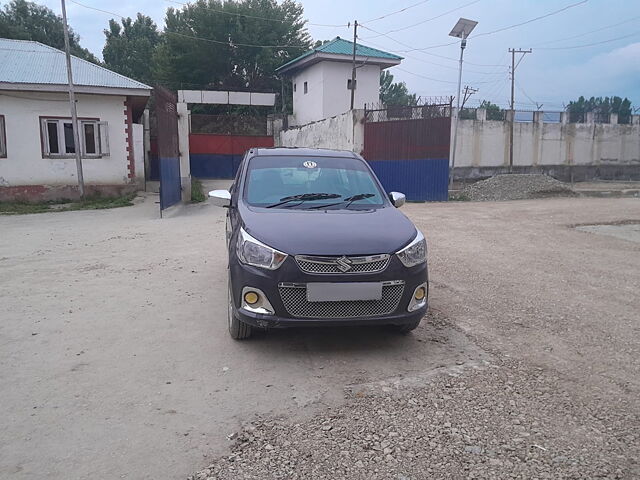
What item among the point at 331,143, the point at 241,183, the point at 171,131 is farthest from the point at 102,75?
the point at 241,183

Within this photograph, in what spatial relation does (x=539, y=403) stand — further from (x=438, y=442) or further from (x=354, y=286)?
(x=354, y=286)

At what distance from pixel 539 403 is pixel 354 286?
1451 millimetres

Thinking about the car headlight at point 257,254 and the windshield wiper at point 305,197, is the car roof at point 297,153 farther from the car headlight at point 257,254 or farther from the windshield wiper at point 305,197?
the car headlight at point 257,254

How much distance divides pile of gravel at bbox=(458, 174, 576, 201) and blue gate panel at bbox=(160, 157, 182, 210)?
1071 cm

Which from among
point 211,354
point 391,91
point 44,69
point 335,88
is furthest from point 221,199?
point 391,91

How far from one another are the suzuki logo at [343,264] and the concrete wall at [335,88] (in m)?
27.2

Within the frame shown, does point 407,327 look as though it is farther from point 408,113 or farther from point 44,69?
point 44,69

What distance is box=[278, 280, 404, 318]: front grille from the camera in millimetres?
3705

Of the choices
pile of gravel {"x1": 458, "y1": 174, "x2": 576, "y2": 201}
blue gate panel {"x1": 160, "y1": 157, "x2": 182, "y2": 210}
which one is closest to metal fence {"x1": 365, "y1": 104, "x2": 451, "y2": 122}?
pile of gravel {"x1": 458, "y1": 174, "x2": 576, "y2": 201}

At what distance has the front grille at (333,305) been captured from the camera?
12.2 ft

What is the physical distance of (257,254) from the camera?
3.80 metres

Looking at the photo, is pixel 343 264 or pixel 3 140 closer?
pixel 343 264

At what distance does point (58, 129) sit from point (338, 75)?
1803 centimetres

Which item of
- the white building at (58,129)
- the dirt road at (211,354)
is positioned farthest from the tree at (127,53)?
the dirt road at (211,354)
